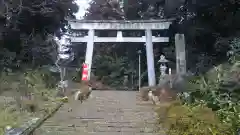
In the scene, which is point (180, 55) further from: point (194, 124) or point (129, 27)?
point (194, 124)

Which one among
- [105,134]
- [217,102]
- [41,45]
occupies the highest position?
[41,45]

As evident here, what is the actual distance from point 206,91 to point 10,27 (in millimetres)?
14469

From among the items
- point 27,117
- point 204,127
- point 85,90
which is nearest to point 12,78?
point 85,90

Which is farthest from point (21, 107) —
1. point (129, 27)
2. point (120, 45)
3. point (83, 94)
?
point (120, 45)

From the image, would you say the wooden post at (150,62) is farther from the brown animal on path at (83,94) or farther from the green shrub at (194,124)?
the green shrub at (194,124)

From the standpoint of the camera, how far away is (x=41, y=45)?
20.0m

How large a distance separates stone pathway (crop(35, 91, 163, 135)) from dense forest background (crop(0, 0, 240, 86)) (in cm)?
659

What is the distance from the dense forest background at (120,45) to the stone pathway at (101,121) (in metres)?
6.59

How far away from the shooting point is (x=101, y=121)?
7.92m

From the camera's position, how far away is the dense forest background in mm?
17109

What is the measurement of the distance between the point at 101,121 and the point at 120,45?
18201 mm

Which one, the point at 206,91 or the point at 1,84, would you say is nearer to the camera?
the point at 206,91

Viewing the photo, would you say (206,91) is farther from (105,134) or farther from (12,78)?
(12,78)

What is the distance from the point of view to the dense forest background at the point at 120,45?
56.1ft
